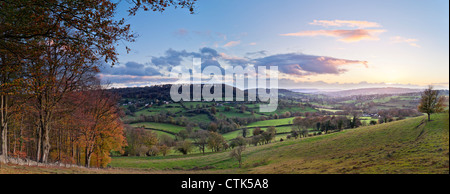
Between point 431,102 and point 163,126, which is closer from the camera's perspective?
point 431,102

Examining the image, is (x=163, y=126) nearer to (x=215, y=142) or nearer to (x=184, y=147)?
(x=184, y=147)

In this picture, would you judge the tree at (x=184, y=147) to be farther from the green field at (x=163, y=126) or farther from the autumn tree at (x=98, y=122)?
the autumn tree at (x=98, y=122)

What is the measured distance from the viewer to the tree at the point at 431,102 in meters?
33.8

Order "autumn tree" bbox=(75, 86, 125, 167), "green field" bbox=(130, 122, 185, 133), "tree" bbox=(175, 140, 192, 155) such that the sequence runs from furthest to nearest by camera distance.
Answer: "green field" bbox=(130, 122, 185, 133) → "tree" bbox=(175, 140, 192, 155) → "autumn tree" bbox=(75, 86, 125, 167)

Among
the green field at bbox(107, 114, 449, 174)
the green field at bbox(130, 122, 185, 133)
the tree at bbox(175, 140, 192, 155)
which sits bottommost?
the tree at bbox(175, 140, 192, 155)

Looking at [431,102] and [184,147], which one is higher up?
[431,102]

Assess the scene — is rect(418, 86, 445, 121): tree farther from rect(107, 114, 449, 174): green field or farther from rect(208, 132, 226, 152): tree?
rect(208, 132, 226, 152): tree

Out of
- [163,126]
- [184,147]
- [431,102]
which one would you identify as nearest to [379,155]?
[431,102]

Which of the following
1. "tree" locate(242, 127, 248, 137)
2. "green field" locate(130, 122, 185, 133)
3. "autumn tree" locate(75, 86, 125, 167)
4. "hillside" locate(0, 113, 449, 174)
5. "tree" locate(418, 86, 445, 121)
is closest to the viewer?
"hillside" locate(0, 113, 449, 174)

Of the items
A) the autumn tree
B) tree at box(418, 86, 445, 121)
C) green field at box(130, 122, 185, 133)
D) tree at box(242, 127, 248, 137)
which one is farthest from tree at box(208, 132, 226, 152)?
tree at box(418, 86, 445, 121)

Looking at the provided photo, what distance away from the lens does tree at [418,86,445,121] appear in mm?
33781

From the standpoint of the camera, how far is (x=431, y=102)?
34.5 m

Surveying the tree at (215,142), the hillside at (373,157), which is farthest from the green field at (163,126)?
the hillside at (373,157)

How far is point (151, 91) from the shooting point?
130 metres
